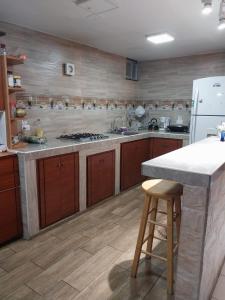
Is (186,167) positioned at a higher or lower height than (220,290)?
higher

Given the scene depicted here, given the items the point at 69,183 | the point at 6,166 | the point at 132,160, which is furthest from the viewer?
the point at 132,160

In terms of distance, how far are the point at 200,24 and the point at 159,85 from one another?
1.93 m

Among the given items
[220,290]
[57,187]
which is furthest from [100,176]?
[220,290]

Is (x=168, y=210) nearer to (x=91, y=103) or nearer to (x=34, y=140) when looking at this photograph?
(x=34, y=140)

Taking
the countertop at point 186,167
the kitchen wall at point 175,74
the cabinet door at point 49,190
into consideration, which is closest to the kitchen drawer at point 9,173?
the cabinet door at point 49,190

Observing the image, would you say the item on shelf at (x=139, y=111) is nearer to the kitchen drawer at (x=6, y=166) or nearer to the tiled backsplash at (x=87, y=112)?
the tiled backsplash at (x=87, y=112)

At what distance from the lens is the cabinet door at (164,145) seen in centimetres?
385

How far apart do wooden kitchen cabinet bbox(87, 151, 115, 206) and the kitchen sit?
14mm

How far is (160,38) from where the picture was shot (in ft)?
9.86

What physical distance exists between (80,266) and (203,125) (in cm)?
264

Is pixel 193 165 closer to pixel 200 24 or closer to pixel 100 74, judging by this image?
pixel 200 24

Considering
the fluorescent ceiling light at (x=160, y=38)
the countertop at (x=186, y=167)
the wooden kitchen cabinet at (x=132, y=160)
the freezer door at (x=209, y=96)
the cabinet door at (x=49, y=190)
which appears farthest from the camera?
the wooden kitchen cabinet at (x=132, y=160)

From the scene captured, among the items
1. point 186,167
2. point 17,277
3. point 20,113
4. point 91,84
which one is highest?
point 91,84

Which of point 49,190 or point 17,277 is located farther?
point 49,190
